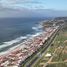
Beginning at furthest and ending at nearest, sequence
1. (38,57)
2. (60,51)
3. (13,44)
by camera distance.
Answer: (13,44) → (60,51) → (38,57)

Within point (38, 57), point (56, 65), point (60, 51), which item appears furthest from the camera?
point (60, 51)

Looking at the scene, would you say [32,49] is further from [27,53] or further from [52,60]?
[52,60]

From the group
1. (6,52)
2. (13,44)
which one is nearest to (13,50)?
(6,52)

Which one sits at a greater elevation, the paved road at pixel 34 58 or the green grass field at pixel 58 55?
the paved road at pixel 34 58

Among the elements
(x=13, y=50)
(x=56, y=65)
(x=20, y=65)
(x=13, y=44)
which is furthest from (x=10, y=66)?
(x=13, y=44)

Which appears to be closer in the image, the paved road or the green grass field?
the green grass field

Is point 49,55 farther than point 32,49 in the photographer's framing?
No

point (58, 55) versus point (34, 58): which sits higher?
point (34, 58)

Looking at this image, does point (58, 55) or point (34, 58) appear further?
point (58, 55)

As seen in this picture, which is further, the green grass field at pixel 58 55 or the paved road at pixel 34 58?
the paved road at pixel 34 58

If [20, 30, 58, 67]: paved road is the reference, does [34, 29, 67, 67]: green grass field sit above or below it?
below
